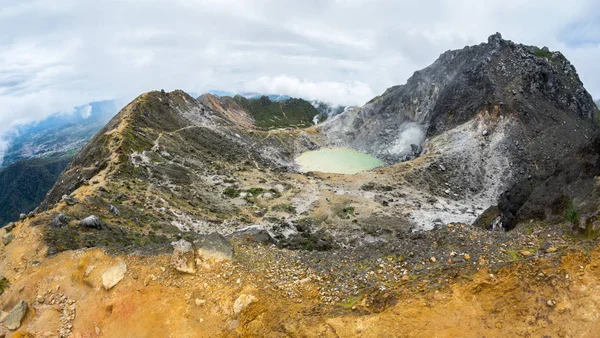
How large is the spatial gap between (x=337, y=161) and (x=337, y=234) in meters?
50.2

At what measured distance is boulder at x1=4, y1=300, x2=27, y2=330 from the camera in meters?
15.6

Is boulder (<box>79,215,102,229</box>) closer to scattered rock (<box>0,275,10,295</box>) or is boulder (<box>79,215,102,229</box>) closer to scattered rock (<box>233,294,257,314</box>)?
scattered rock (<box>0,275,10,295</box>)

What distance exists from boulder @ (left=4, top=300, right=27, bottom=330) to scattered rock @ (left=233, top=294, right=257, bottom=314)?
10.6 meters

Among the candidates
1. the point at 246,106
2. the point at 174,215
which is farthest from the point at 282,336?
the point at 246,106

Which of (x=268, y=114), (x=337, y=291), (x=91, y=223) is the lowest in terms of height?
(x=91, y=223)

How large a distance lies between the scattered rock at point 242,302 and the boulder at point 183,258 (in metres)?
3.07

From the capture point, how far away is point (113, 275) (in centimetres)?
1642

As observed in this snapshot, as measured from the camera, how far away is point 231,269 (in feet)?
51.7

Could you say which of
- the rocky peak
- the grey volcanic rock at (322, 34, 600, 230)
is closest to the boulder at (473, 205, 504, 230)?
the grey volcanic rock at (322, 34, 600, 230)

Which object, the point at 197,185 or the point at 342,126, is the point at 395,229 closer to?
the point at 197,185

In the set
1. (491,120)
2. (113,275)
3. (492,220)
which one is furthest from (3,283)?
(491,120)

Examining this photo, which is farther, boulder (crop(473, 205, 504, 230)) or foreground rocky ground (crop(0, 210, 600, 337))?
boulder (crop(473, 205, 504, 230))

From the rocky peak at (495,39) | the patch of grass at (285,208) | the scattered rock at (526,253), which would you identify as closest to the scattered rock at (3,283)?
the scattered rock at (526,253)

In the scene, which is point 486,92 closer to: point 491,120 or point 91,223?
point 491,120
